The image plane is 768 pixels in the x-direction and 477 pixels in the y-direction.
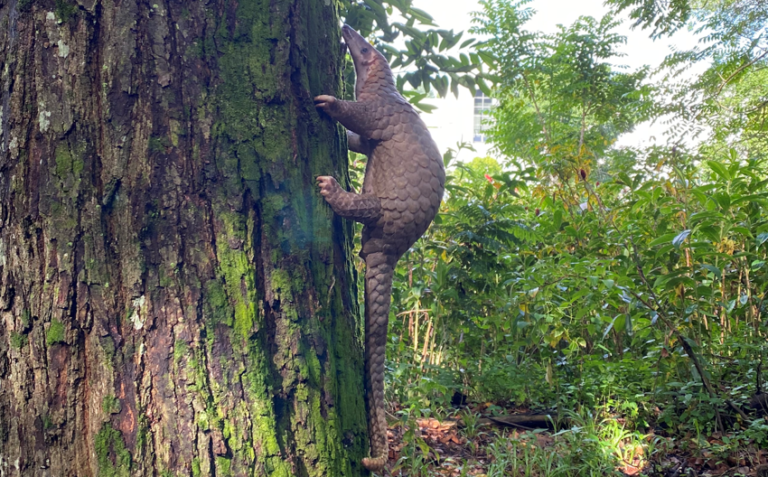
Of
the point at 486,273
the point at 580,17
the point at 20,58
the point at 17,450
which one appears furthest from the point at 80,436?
the point at 580,17

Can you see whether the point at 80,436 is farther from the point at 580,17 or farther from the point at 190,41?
the point at 580,17

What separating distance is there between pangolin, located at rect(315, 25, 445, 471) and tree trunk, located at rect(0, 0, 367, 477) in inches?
8.6

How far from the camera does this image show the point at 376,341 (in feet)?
5.47

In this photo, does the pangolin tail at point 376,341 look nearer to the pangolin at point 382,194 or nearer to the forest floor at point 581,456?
the pangolin at point 382,194

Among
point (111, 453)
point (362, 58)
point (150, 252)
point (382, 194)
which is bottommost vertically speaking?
point (111, 453)

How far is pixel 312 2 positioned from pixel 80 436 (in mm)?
1300

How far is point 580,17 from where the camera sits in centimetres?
734

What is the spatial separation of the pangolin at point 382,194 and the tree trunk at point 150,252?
22 centimetres

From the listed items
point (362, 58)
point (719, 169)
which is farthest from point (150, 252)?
point (719, 169)

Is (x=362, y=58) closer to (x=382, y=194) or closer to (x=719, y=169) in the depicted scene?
(x=382, y=194)

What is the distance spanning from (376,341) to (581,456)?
145 centimetres

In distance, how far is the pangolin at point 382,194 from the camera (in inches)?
62.2

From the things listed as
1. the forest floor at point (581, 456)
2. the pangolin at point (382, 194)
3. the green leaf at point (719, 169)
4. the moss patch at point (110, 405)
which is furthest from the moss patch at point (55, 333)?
the green leaf at point (719, 169)

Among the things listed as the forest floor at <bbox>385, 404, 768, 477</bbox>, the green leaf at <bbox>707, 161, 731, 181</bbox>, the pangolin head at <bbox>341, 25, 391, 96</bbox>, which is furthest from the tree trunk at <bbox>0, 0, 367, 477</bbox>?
the green leaf at <bbox>707, 161, 731, 181</bbox>
